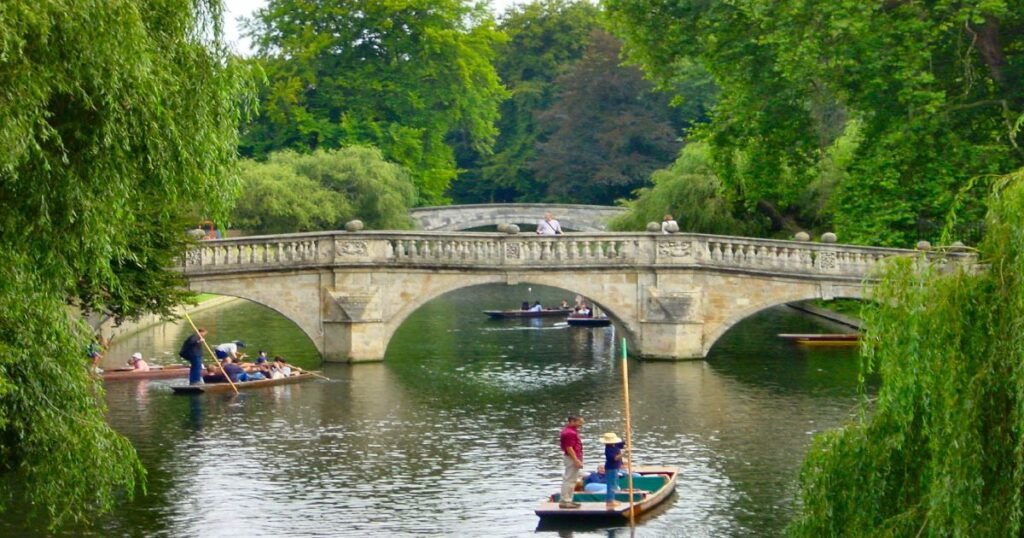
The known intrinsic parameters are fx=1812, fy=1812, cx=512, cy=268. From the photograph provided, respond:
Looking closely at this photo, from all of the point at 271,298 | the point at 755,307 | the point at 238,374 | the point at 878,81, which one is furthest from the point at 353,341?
the point at 878,81

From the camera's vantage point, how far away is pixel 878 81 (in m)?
35.6

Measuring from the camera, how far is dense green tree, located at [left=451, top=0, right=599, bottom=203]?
80806 mm

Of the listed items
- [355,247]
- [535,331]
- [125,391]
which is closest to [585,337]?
[535,331]

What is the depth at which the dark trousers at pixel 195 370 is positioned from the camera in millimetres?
32062

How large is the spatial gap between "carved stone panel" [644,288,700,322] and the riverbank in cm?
915

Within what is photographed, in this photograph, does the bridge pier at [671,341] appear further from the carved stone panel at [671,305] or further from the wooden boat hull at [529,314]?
the wooden boat hull at [529,314]

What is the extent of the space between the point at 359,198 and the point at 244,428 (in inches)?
935

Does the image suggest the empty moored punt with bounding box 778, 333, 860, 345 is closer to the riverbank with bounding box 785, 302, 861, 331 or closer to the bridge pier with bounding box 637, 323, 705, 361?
the riverbank with bounding box 785, 302, 861, 331

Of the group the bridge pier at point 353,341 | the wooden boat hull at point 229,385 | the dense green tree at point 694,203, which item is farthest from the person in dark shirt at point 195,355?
the dense green tree at point 694,203

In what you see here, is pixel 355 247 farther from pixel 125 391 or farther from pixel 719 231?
pixel 719 231

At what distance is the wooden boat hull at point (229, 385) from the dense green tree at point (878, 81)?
11.3 meters

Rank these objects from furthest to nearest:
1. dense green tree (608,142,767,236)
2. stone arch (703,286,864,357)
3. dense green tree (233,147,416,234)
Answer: dense green tree (233,147,416,234) < dense green tree (608,142,767,236) < stone arch (703,286,864,357)

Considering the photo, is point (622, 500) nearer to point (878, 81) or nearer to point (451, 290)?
point (451, 290)

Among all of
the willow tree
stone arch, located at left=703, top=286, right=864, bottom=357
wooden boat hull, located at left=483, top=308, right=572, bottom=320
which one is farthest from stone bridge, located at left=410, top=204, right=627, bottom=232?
the willow tree
